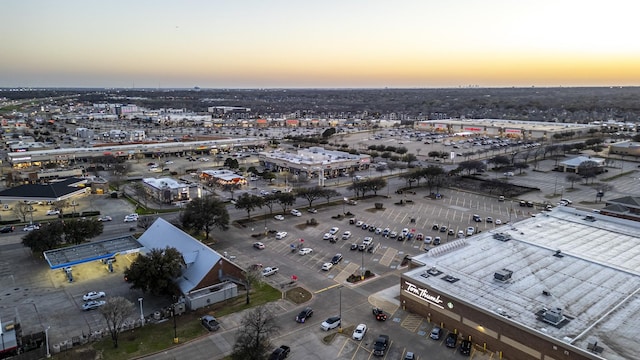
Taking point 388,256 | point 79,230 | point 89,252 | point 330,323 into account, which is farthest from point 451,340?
point 79,230

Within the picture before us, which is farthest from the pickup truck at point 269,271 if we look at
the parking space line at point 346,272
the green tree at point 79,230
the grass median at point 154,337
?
the green tree at point 79,230

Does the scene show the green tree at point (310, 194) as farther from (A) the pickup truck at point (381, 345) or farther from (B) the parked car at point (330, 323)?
(A) the pickup truck at point (381, 345)

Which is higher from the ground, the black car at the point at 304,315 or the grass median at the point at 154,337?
the black car at the point at 304,315

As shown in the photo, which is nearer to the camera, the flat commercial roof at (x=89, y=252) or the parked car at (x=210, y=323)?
the parked car at (x=210, y=323)

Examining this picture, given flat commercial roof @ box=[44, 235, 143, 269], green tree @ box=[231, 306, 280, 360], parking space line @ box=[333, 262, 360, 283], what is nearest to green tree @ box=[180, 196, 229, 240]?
flat commercial roof @ box=[44, 235, 143, 269]

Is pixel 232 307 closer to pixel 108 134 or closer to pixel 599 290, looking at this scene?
pixel 599 290

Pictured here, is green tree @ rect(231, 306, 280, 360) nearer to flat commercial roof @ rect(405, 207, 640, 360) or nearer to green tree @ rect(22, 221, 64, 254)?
flat commercial roof @ rect(405, 207, 640, 360)
